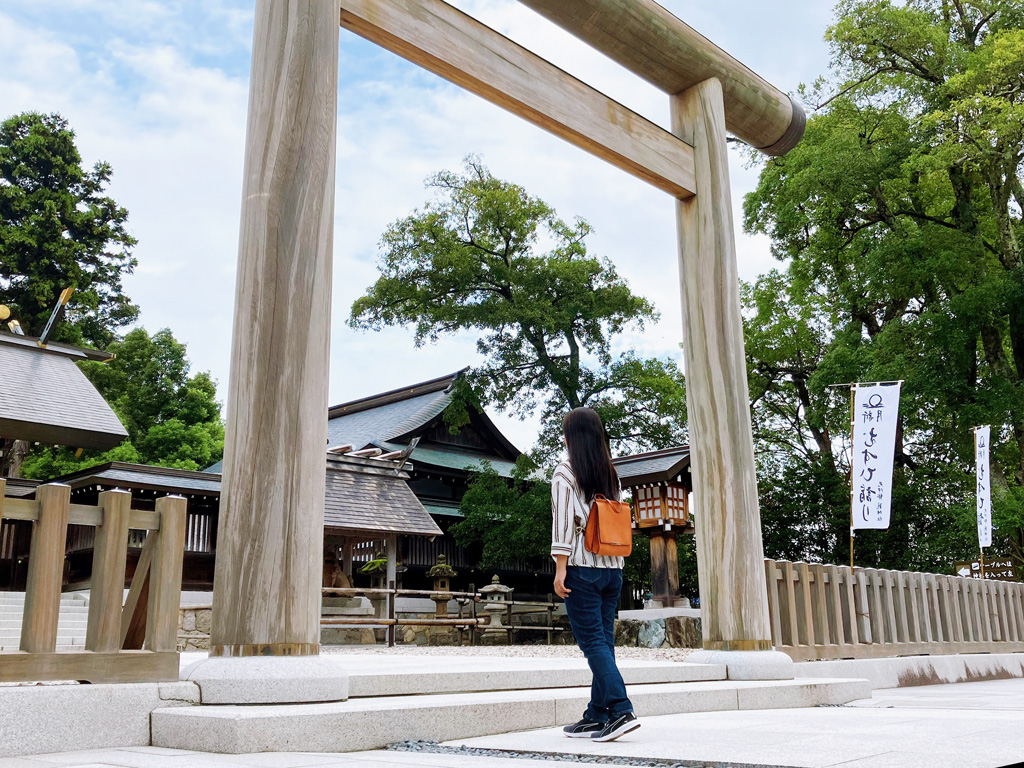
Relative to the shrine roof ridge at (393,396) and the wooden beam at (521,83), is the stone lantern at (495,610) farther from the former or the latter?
the wooden beam at (521,83)

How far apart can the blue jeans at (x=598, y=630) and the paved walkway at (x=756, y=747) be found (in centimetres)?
15

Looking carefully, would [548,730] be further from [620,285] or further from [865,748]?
[620,285]

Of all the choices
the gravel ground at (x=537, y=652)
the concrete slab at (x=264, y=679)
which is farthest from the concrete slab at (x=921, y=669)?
the concrete slab at (x=264, y=679)

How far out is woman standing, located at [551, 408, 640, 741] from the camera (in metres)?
3.18

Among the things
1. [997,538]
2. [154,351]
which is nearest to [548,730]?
[997,538]

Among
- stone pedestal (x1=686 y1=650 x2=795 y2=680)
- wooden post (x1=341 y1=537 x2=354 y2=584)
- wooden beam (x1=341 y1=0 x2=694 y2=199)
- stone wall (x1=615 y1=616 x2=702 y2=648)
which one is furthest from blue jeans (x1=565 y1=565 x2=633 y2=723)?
wooden post (x1=341 y1=537 x2=354 y2=584)

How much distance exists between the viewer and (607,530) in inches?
128

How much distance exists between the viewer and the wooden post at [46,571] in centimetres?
278

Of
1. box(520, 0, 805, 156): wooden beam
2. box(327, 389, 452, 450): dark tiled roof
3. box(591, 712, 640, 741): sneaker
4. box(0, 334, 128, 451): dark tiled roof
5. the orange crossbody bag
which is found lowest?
box(591, 712, 640, 741): sneaker

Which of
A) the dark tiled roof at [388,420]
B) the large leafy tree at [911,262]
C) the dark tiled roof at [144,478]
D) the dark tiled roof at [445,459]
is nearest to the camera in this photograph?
the dark tiled roof at [144,478]

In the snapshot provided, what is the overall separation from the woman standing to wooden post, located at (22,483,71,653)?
68.1 inches

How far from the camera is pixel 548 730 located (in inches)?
138

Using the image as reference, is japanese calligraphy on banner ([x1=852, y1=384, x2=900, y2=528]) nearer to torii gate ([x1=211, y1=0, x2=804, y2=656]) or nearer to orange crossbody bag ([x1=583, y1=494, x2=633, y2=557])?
torii gate ([x1=211, y1=0, x2=804, y2=656])

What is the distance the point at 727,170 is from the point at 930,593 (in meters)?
4.88
